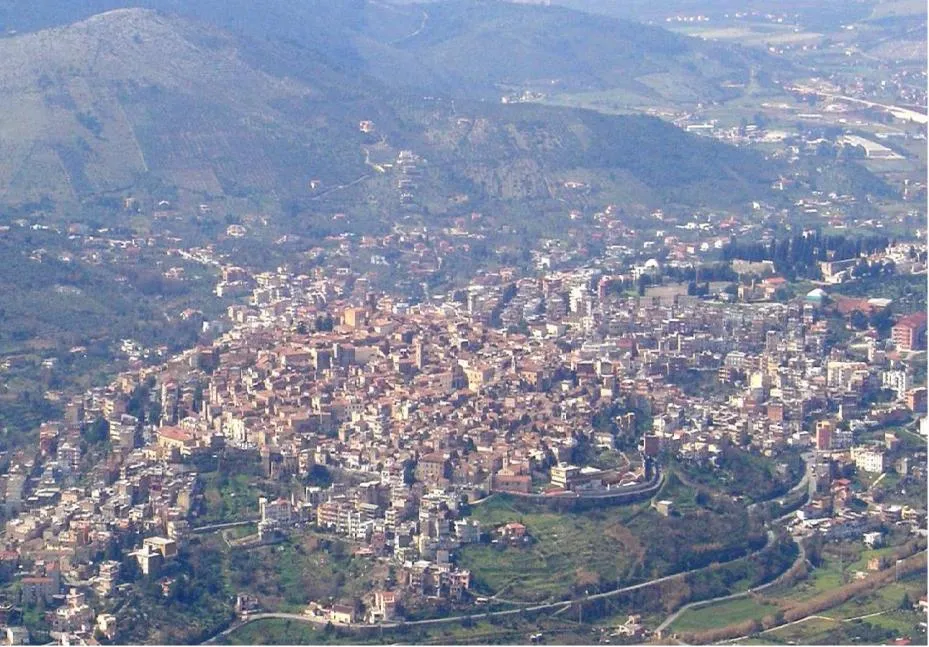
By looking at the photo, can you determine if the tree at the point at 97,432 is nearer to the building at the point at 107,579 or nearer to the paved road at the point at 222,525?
the paved road at the point at 222,525

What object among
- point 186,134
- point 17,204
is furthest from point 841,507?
point 186,134

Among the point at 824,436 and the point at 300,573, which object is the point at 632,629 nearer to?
the point at 300,573

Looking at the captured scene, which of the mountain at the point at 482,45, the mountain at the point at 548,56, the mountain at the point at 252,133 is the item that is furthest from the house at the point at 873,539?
the mountain at the point at 548,56

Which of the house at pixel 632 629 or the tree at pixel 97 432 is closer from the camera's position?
the house at pixel 632 629

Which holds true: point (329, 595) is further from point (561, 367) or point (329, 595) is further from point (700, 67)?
point (700, 67)

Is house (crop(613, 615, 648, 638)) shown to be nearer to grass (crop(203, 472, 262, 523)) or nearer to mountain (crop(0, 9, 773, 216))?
grass (crop(203, 472, 262, 523))

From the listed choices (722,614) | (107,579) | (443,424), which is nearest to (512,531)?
(722,614)

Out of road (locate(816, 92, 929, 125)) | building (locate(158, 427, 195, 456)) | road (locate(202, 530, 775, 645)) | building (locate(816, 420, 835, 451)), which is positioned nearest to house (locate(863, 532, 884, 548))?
road (locate(202, 530, 775, 645))

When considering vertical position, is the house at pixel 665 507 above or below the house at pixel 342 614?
above
